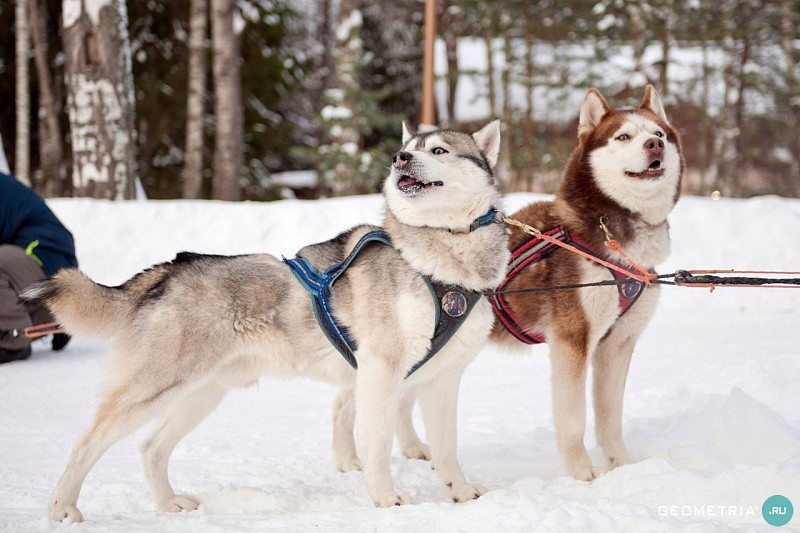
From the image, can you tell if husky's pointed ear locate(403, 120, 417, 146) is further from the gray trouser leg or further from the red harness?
the gray trouser leg

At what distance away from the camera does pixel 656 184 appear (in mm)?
3443

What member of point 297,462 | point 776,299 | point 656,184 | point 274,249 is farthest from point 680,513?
point 274,249

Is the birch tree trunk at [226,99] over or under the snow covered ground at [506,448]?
over

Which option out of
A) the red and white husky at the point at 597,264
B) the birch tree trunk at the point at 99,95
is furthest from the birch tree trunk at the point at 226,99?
the red and white husky at the point at 597,264

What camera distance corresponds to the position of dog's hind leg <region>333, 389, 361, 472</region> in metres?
3.71

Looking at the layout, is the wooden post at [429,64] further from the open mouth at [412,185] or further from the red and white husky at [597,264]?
the open mouth at [412,185]

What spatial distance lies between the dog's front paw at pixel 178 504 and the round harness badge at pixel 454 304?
4.86ft

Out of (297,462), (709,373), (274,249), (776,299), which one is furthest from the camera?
(274,249)

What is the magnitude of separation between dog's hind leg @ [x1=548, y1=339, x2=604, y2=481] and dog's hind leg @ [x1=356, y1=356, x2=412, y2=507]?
0.95 meters

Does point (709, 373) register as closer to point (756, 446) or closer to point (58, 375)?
point (756, 446)

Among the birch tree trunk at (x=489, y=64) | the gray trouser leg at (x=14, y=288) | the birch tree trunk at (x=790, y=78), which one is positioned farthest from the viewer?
the birch tree trunk at (x=790, y=78)

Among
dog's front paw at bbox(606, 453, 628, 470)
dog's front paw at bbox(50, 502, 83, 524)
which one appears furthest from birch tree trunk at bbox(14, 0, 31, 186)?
dog's front paw at bbox(606, 453, 628, 470)

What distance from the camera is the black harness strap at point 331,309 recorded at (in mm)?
2912

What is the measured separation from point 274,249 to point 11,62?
12.7 m
